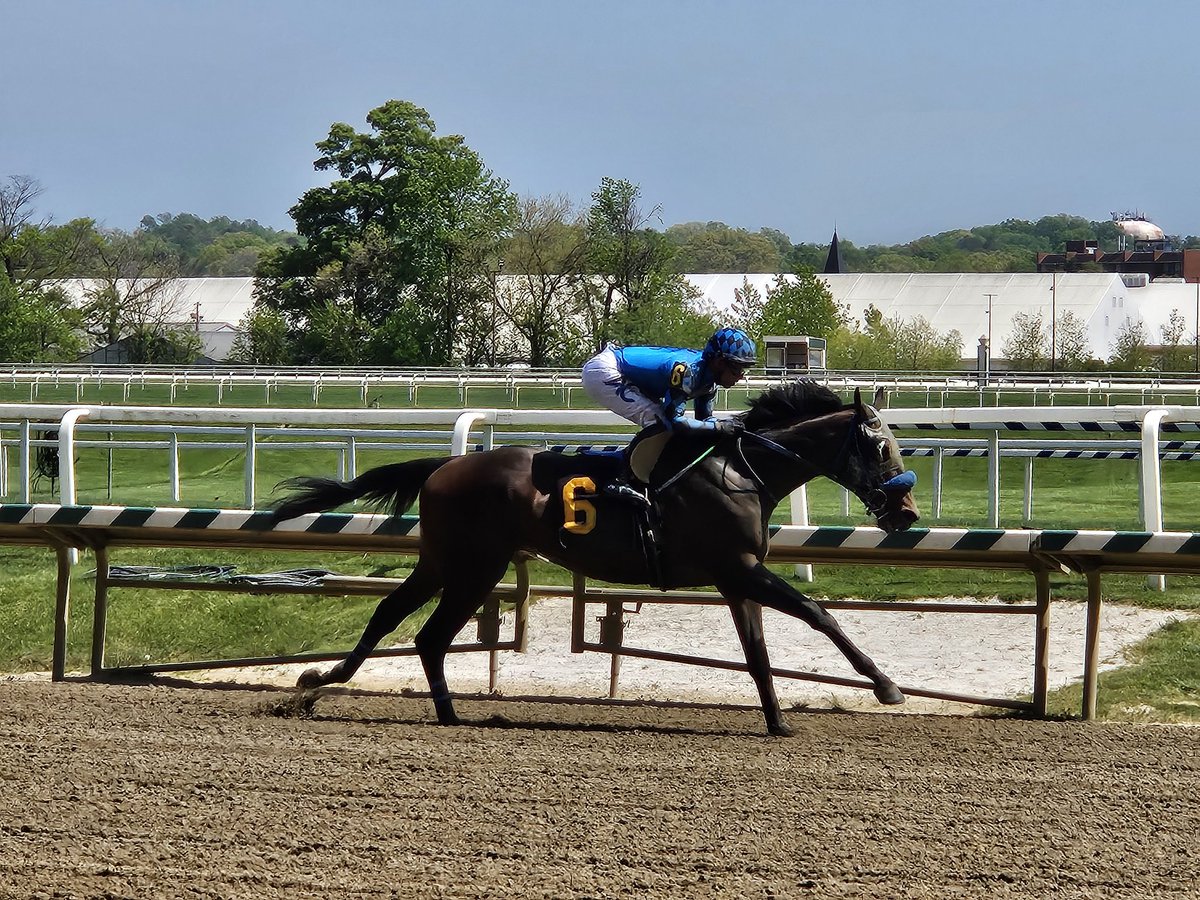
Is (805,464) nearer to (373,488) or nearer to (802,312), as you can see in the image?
(373,488)

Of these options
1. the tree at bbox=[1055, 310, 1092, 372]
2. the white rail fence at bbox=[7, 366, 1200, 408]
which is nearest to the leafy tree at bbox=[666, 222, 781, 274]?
the tree at bbox=[1055, 310, 1092, 372]

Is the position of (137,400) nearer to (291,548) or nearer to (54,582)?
(54,582)

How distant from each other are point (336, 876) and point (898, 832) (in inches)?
58.2

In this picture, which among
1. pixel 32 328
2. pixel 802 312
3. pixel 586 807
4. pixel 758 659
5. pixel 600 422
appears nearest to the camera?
pixel 586 807

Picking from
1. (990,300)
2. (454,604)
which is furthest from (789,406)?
(990,300)

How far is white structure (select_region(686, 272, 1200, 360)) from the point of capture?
62.2 meters

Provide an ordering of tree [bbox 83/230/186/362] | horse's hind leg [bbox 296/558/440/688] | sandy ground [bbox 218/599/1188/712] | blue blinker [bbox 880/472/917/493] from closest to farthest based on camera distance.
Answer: blue blinker [bbox 880/472/917/493]
horse's hind leg [bbox 296/558/440/688]
sandy ground [bbox 218/599/1188/712]
tree [bbox 83/230/186/362]

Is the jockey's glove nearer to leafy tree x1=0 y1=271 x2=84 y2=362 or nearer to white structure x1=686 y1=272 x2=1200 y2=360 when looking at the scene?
leafy tree x1=0 y1=271 x2=84 y2=362

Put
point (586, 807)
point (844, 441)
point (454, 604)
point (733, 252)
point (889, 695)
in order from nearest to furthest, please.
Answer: point (586, 807) → point (889, 695) → point (844, 441) → point (454, 604) → point (733, 252)

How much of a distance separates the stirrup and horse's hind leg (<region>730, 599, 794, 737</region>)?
1.67ft

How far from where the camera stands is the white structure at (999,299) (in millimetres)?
62156

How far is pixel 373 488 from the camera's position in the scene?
615 centimetres

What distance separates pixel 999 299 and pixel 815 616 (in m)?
62.4

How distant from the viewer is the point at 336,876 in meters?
3.51
